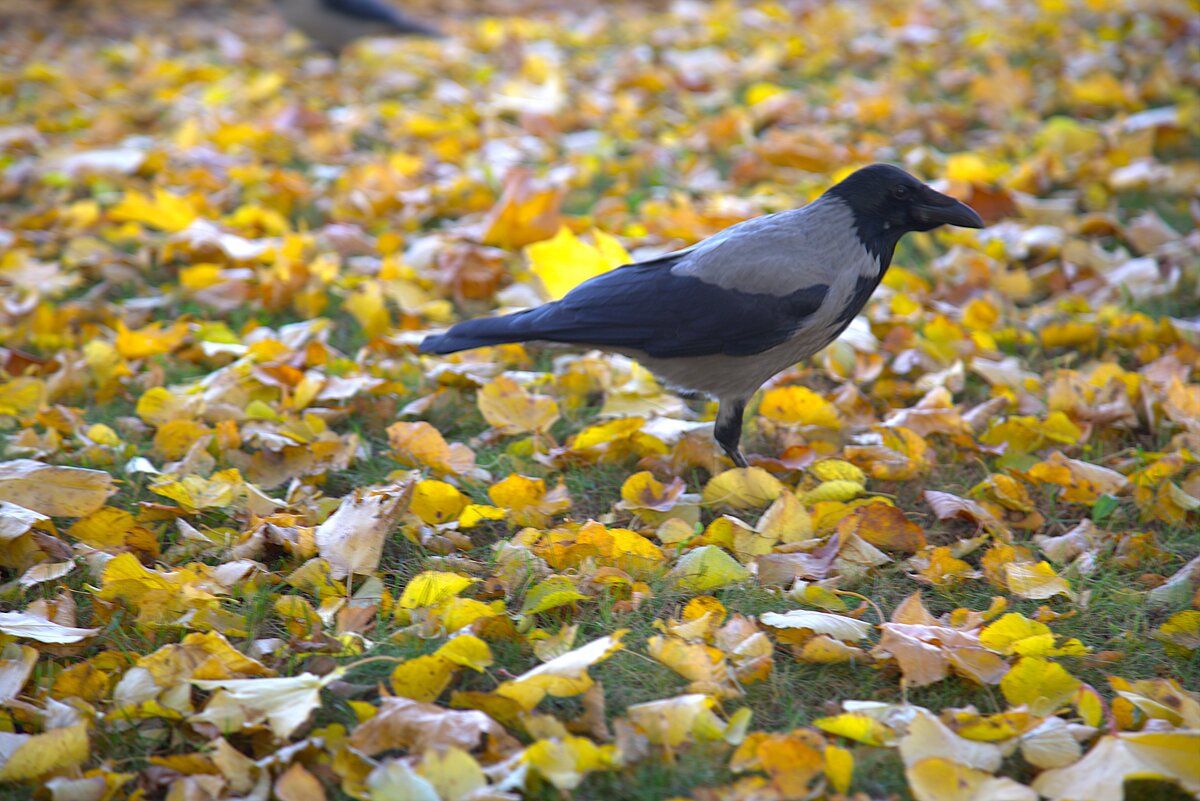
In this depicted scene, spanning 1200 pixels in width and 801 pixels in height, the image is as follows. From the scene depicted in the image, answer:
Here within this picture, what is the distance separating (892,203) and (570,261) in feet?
4.04

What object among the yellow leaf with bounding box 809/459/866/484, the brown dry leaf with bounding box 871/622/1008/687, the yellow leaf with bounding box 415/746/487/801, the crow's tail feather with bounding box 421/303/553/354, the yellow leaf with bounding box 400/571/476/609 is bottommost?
the yellow leaf with bounding box 400/571/476/609

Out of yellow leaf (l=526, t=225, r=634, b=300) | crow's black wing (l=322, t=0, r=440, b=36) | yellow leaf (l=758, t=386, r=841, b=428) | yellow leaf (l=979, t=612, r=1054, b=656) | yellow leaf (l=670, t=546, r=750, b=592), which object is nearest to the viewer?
yellow leaf (l=979, t=612, r=1054, b=656)

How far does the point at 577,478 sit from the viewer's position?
300cm

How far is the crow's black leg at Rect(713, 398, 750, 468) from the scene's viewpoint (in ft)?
9.89

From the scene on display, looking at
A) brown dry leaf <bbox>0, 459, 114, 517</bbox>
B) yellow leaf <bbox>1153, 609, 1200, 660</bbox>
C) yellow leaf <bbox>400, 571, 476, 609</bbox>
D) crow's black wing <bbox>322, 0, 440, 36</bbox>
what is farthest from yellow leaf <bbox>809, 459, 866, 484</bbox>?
crow's black wing <bbox>322, 0, 440, 36</bbox>

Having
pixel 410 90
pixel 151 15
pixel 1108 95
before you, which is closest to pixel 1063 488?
pixel 1108 95

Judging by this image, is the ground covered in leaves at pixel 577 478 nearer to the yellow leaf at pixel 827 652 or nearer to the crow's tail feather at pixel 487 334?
the yellow leaf at pixel 827 652

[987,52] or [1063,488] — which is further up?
[987,52]

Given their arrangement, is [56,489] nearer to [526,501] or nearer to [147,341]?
[147,341]

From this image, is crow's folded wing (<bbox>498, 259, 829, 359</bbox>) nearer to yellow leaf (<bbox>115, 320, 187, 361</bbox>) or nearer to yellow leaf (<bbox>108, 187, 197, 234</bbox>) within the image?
yellow leaf (<bbox>115, 320, 187, 361</bbox>)

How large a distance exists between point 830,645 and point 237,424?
186 centimetres

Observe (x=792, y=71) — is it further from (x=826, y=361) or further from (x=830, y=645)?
(x=830, y=645)

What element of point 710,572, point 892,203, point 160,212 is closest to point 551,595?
point 710,572

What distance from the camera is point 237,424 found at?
3191mm
